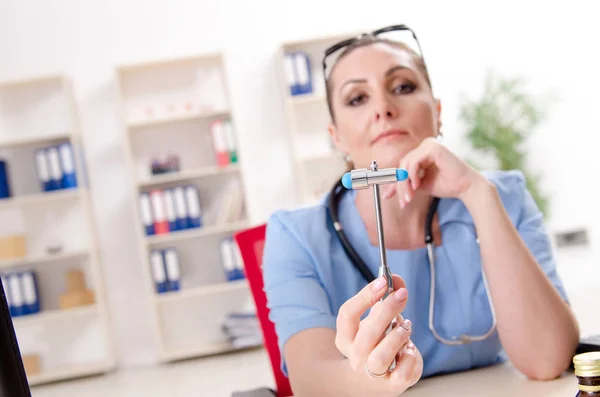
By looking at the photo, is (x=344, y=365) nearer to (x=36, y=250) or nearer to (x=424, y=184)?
(x=424, y=184)

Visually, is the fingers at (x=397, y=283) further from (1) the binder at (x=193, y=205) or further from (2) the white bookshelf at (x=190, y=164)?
(2) the white bookshelf at (x=190, y=164)

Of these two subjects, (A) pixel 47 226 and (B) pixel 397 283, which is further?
(A) pixel 47 226

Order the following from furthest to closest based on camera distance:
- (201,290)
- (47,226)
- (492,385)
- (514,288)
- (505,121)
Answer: (47,226) < (505,121) < (201,290) < (514,288) < (492,385)

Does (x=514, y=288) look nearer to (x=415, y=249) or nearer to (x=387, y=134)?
(x=415, y=249)

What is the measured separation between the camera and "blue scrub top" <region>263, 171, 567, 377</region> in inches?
51.9

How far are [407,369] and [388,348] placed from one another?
1.3 inches

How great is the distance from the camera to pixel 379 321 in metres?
0.76

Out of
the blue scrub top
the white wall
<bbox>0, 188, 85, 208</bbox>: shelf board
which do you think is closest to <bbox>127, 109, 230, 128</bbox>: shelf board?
the white wall

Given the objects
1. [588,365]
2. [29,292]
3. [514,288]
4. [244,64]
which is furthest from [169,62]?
[588,365]

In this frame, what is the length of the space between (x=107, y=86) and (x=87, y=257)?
Answer: 4.22 feet

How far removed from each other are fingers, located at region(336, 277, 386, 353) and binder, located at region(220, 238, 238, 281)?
4635 mm

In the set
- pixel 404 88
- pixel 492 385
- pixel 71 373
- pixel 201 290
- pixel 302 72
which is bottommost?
pixel 71 373

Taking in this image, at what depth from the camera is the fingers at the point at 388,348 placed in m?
0.76

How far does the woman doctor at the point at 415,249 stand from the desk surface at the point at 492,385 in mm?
32
